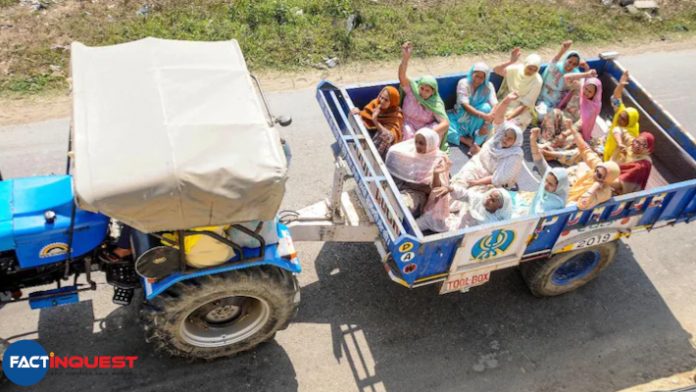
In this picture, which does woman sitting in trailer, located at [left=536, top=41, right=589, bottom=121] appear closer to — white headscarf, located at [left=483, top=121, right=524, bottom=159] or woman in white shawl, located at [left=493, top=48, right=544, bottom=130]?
woman in white shawl, located at [left=493, top=48, right=544, bottom=130]

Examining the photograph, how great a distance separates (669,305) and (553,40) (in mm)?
6155

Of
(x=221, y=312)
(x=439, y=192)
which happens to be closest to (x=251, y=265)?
(x=221, y=312)

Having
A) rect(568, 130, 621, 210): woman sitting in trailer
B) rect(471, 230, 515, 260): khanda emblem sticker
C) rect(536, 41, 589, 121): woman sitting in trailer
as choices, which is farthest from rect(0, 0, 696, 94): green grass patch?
rect(471, 230, 515, 260): khanda emblem sticker

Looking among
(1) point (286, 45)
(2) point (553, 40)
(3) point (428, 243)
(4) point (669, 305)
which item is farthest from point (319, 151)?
(2) point (553, 40)

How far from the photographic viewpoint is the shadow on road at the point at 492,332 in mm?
5758

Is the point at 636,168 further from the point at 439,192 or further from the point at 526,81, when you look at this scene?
the point at 439,192

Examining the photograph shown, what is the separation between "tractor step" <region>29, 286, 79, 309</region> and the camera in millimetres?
5004

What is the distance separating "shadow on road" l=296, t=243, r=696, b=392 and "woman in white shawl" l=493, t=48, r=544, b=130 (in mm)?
2069

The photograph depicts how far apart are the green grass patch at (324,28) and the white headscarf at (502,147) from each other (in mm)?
4116

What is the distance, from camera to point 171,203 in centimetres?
405

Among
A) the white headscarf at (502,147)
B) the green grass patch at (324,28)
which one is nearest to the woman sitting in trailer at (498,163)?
the white headscarf at (502,147)

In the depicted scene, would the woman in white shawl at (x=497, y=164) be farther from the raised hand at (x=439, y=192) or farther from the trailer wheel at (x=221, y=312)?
the trailer wheel at (x=221, y=312)

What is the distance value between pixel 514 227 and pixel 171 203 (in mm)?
2963

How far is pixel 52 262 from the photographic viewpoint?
482 cm
